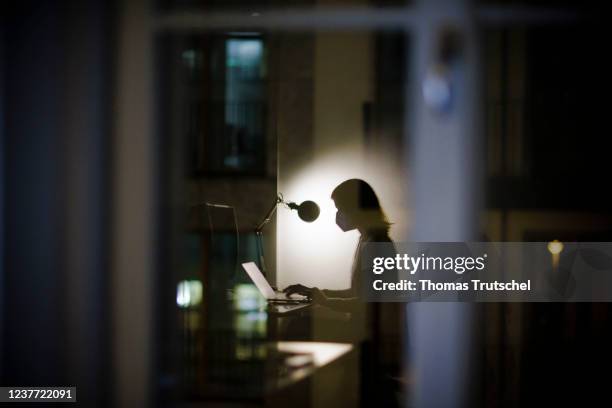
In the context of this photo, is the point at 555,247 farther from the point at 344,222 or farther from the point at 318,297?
the point at 318,297

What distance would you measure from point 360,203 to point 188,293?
1.70 m

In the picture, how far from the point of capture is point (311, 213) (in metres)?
4.94

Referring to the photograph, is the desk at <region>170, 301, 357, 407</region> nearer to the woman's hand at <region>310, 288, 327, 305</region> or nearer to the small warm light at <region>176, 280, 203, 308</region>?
the small warm light at <region>176, 280, 203, 308</region>

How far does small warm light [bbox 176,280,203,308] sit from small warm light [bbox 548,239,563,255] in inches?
46.1

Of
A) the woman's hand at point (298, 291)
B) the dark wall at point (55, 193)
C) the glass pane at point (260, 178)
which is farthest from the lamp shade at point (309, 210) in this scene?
the dark wall at point (55, 193)

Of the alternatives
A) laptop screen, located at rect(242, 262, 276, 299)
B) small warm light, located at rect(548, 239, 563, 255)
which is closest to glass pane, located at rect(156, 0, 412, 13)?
small warm light, located at rect(548, 239, 563, 255)

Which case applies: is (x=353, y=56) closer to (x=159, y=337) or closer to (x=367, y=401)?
(x=367, y=401)

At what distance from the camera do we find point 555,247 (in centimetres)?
204

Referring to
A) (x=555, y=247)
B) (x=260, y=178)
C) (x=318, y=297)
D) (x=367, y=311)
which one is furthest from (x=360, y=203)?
(x=260, y=178)

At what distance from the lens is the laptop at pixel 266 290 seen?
370 cm

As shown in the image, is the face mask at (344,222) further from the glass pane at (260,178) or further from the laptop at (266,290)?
the laptop at (266,290)

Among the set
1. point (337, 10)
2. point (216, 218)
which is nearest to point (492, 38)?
point (337, 10)

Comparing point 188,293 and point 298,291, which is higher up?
point 188,293

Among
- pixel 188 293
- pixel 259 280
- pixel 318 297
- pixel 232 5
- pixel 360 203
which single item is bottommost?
pixel 318 297
